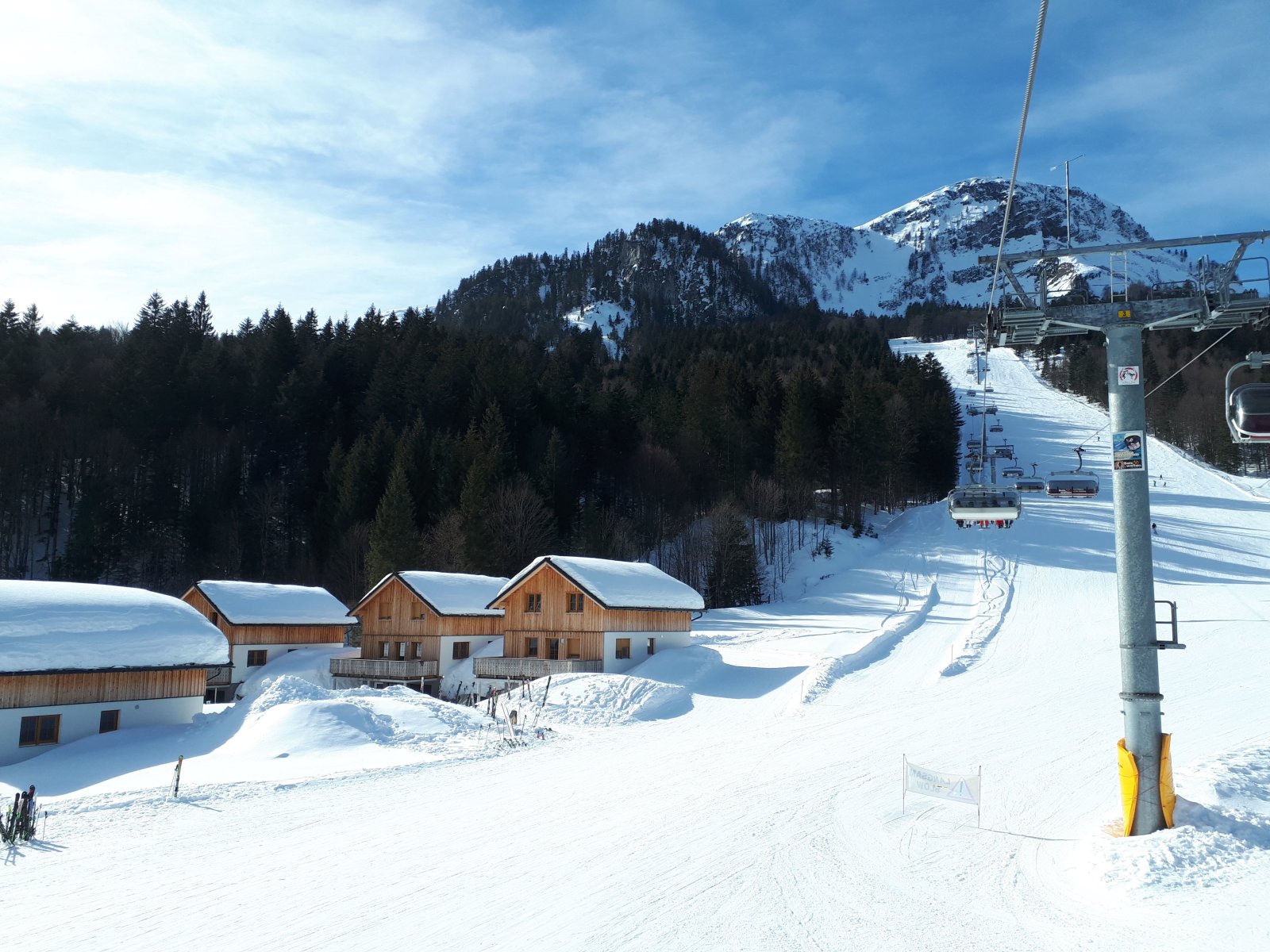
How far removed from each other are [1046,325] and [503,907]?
12621 millimetres

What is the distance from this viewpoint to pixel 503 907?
10.7 m

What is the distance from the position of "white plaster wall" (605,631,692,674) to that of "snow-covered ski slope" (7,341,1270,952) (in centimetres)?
140

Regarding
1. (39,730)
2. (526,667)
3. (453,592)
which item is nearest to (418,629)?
(453,592)

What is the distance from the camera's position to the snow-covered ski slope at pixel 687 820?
10.2 meters

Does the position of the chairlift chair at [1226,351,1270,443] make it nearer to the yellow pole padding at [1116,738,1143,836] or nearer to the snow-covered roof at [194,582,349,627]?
the yellow pole padding at [1116,738,1143,836]

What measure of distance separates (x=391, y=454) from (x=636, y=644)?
1383 inches

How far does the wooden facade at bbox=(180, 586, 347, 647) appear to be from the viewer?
145ft

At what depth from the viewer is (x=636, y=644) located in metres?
38.0

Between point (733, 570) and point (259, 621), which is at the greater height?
point (733, 570)

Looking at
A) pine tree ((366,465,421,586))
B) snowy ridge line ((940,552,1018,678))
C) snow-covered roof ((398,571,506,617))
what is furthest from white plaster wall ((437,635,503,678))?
snowy ridge line ((940,552,1018,678))

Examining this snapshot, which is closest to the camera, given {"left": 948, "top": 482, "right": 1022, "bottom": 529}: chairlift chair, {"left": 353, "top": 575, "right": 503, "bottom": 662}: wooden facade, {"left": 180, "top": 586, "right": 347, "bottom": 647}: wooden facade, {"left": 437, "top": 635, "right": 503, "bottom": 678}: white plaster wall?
{"left": 948, "top": 482, "right": 1022, "bottom": 529}: chairlift chair

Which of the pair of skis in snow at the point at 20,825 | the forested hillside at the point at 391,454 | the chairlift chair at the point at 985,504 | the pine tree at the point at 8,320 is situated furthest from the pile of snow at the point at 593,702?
the pine tree at the point at 8,320

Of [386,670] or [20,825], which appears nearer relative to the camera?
[20,825]

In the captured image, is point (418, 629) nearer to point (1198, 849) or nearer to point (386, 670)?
point (386, 670)
